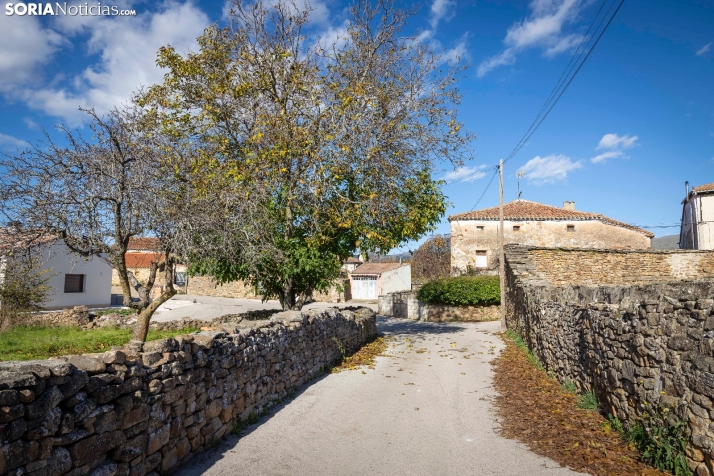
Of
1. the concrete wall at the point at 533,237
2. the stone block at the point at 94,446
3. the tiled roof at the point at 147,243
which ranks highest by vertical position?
the concrete wall at the point at 533,237

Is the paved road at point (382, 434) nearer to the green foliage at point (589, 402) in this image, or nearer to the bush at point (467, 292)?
the green foliage at point (589, 402)

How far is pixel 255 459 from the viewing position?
520cm

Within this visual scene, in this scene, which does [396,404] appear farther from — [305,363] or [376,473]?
[376,473]

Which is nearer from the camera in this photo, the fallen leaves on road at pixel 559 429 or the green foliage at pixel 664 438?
the green foliage at pixel 664 438

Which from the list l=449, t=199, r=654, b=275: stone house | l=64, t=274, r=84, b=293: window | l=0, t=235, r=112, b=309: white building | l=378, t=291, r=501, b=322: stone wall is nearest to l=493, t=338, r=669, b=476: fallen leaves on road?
l=378, t=291, r=501, b=322: stone wall

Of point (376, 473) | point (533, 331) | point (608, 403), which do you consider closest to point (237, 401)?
point (376, 473)

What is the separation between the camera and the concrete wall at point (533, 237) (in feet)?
108

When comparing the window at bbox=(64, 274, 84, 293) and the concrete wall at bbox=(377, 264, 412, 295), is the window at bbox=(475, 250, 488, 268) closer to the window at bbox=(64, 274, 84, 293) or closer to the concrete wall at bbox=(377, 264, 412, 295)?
the concrete wall at bbox=(377, 264, 412, 295)

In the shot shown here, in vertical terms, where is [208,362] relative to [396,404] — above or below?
above

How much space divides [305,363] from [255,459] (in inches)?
154

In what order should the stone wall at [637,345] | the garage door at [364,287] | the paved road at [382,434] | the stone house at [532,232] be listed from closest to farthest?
the stone wall at [637,345]
the paved road at [382,434]
the stone house at [532,232]
the garage door at [364,287]

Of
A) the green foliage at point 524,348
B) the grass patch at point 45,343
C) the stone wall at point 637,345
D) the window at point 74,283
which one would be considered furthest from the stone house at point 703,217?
→ the window at point 74,283

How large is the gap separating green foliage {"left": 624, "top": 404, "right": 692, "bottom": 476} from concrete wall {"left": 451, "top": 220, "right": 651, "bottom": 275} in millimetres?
27879

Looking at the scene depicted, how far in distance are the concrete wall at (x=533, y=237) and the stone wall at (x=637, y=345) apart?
2254 centimetres
